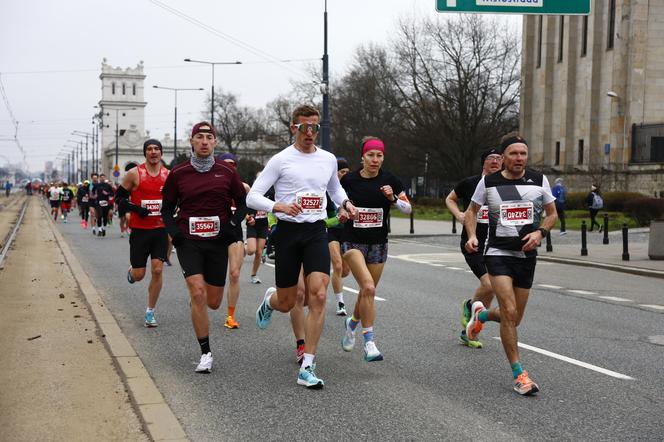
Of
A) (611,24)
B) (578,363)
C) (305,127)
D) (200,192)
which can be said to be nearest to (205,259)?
(200,192)

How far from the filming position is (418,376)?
23.1ft

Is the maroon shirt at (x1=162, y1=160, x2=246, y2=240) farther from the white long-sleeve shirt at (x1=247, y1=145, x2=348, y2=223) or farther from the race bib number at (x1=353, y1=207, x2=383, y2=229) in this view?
the race bib number at (x1=353, y1=207, x2=383, y2=229)

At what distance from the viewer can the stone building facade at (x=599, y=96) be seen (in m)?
47.7

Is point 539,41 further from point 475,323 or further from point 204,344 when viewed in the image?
point 204,344

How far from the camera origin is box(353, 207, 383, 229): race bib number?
7.73 metres

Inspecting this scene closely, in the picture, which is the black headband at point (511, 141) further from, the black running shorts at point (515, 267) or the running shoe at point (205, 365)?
the running shoe at point (205, 365)

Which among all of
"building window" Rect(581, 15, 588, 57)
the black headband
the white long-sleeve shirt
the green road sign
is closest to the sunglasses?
the white long-sleeve shirt

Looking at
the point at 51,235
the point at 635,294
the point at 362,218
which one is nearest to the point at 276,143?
the point at 51,235

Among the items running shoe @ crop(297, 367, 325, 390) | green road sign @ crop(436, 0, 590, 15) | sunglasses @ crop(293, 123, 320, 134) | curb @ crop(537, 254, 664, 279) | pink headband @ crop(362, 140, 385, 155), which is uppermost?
green road sign @ crop(436, 0, 590, 15)

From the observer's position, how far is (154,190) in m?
9.82

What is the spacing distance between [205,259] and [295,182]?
40.6 inches

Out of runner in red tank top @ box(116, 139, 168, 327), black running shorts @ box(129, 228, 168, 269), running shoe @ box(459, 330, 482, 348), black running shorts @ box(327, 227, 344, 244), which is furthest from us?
black running shorts @ box(129, 228, 168, 269)

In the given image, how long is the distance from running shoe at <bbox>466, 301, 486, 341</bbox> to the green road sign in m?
10.0

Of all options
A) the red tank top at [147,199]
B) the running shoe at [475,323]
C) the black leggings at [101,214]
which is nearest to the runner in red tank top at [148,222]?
the red tank top at [147,199]
